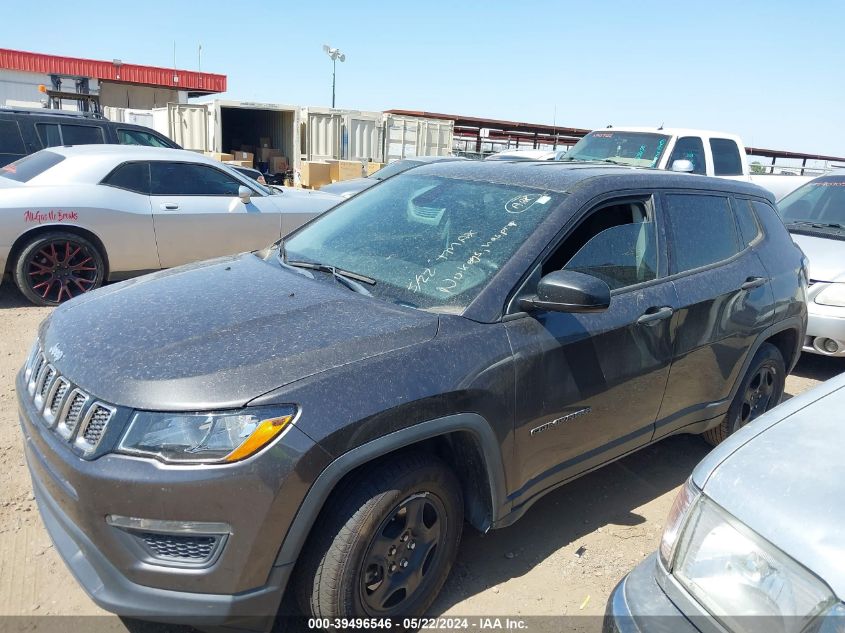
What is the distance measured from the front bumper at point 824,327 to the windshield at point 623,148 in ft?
13.1

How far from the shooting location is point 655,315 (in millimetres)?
3096

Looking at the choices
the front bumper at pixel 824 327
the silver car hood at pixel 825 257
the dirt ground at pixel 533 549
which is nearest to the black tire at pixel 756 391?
Answer: the dirt ground at pixel 533 549

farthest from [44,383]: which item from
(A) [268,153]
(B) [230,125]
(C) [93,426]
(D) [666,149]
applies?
(B) [230,125]

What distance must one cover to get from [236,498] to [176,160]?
5716 millimetres

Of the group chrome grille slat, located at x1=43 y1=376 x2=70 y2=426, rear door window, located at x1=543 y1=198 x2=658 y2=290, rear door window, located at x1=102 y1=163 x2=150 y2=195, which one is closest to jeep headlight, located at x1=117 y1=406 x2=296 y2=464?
chrome grille slat, located at x1=43 y1=376 x2=70 y2=426

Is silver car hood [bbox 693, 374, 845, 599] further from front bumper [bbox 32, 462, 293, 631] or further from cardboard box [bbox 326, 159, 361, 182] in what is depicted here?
cardboard box [bbox 326, 159, 361, 182]

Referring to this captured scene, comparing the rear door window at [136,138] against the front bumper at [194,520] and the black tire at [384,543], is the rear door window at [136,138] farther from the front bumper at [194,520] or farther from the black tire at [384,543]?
the black tire at [384,543]

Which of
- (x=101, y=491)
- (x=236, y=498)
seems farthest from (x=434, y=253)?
(x=101, y=491)

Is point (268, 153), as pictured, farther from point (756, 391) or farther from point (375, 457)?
point (375, 457)

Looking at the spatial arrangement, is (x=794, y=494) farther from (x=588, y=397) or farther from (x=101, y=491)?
(x=101, y=491)

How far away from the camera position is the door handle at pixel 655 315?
3059mm

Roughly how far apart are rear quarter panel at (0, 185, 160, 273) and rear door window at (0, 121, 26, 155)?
9.93ft

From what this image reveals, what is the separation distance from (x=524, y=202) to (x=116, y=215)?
188 inches

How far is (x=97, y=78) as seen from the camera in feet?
92.6
